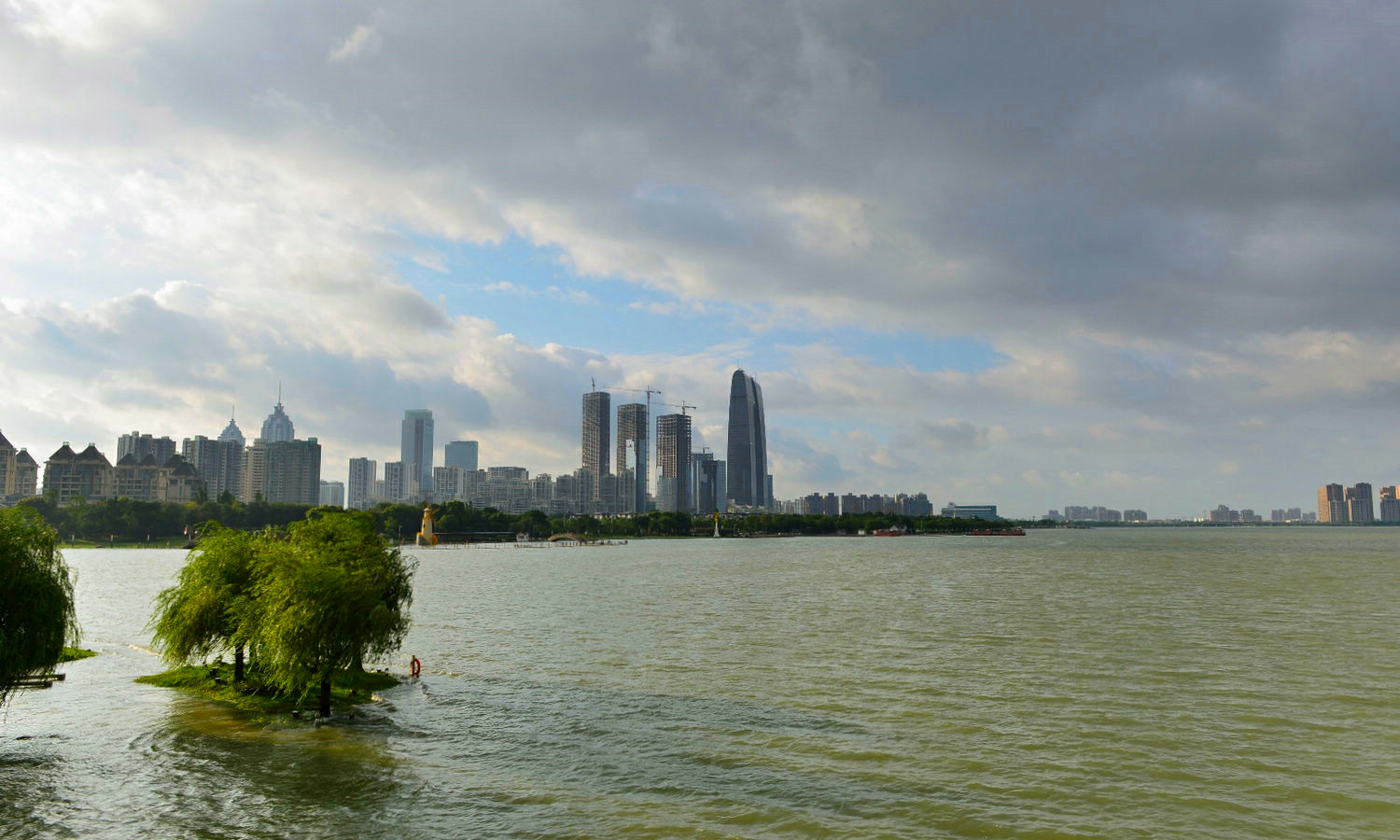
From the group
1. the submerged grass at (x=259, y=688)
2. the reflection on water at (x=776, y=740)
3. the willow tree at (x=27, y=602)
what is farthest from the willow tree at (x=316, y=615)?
the willow tree at (x=27, y=602)

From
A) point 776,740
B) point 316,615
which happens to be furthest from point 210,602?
point 776,740

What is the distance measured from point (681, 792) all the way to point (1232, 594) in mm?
100544

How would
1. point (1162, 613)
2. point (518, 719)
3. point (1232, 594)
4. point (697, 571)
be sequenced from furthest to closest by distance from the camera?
point (697, 571)
point (1232, 594)
point (1162, 613)
point (518, 719)

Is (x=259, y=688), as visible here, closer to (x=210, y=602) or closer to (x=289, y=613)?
(x=210, y=602)

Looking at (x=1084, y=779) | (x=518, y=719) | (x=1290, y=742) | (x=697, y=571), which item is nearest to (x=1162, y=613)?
(x=1290, y=742)

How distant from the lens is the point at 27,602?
33.8 m

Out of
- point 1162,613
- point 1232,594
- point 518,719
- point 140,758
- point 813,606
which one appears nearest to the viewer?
point 140,758

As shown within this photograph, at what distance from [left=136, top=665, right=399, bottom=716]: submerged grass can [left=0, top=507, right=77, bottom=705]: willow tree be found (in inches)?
421

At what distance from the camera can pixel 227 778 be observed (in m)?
32.5

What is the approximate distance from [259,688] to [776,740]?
2932cm

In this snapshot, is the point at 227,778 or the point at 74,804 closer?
the point at 74,804

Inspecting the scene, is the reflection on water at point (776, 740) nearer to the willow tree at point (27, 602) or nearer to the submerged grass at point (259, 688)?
the submerged grass at point (259, 688)

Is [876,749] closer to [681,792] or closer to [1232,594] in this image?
[681,792]

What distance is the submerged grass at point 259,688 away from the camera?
43.2m
